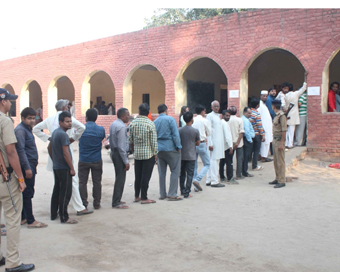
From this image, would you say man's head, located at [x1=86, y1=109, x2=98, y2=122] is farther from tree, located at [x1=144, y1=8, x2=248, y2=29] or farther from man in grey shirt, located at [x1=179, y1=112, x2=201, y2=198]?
tree, located at [x1=144, y1=8, x2=248, y2=29]

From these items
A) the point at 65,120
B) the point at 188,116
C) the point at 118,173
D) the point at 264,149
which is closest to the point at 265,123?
the point at 264,149

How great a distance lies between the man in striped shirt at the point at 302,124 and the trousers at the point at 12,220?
829 cm

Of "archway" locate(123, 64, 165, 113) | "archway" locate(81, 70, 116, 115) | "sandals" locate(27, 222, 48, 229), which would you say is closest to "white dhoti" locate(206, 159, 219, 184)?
"sandals" locate(27, 222, 48, 229)

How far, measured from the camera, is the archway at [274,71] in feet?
46.5

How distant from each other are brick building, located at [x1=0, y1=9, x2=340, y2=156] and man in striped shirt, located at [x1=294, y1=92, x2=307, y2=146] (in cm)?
17

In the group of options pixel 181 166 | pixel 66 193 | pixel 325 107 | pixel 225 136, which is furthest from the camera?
pixel 325 107

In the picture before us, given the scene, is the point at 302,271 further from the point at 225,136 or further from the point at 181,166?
the point at 225,136

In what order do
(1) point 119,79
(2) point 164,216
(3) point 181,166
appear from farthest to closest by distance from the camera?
(1) point 119,79
(3) point 181,166
(2) point 164,216

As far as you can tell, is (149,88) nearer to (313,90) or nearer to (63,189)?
(313,90)

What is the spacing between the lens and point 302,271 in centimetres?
311

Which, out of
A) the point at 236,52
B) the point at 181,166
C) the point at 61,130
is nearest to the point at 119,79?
the point at 236,52

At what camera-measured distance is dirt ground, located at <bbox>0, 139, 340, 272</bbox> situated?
10.8 ft

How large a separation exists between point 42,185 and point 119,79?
24.7ft

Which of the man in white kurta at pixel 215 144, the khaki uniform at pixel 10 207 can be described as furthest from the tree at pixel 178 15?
the khaki uniform at pixel 10 207
